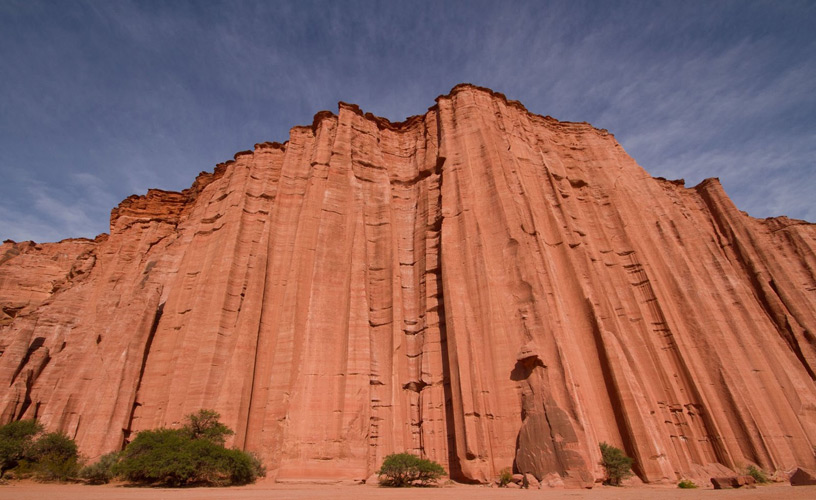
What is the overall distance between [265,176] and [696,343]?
79.7 feet

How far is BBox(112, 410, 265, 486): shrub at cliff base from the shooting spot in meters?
12.5

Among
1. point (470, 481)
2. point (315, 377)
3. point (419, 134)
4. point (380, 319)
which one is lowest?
point (470, 481)

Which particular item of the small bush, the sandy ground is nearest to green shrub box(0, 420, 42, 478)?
the sandy ground

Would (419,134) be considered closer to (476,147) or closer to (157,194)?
(476,147)

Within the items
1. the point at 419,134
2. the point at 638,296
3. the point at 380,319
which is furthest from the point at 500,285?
the point at 419,134

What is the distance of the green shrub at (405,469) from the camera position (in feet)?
44.9

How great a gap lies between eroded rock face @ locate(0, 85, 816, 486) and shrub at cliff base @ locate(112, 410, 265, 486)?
1422 millimetres

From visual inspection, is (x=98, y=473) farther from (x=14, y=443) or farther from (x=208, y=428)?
(x=14, y=443)

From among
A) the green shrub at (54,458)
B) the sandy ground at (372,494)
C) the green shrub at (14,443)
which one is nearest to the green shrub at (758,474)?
the sandy ground at (372,494)

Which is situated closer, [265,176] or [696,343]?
[696,343]

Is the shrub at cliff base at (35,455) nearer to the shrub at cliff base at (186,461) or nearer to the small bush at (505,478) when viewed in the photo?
the shrub at cliff base at (186,461)

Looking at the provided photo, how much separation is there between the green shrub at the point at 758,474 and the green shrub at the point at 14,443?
27.1 meters

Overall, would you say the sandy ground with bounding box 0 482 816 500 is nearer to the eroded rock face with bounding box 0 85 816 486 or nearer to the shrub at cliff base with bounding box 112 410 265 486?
the shrub at cliff base with bounding box 112 410 265 486

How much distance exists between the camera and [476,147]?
72.8ft
